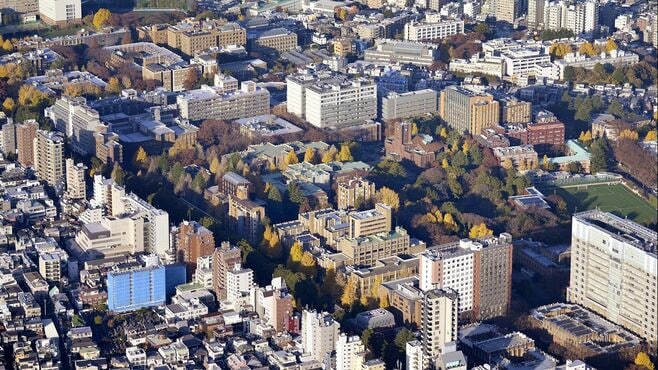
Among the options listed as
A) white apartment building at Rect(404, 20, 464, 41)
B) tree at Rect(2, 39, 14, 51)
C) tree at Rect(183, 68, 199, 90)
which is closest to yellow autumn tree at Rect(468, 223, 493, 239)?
tree at Rect(183, 68, 199, 90)

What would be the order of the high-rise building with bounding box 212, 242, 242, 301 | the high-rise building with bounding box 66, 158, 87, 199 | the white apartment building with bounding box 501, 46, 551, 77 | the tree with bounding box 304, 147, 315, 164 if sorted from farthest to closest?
the white apartment building with bounding box 501, 46, 551, 77 < the tree with bounding box 304, 147, 315, 164 < the high-rise building with bounding box 66, 158, 87, 199 < the high-rise building with bounding box 212, 242, 242, 301

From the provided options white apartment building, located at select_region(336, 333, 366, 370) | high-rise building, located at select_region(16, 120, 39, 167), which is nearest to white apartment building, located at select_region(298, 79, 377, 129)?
high-rise building, located at select_region(16, 120, 39, 167)

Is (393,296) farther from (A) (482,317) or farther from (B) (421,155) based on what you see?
(B) (421,155)

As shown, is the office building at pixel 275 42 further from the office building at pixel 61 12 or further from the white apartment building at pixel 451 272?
the white apartment building at pixel 451 272

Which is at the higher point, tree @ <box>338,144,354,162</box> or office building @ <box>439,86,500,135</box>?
office building @ <box>439,86,500,135</box>

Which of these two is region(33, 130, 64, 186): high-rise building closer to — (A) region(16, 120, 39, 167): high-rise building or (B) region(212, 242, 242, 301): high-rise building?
(A) region(16, 120, 39, 167): high-rise building

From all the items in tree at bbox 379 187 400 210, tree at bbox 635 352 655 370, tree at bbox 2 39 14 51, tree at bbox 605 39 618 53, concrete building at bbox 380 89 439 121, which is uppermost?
tree at bbox 605 39 618 53

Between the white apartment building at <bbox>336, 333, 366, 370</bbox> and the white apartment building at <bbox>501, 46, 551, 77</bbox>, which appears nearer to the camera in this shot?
the white apartment building at <bbox>336, 333, 366, 370</bbox>

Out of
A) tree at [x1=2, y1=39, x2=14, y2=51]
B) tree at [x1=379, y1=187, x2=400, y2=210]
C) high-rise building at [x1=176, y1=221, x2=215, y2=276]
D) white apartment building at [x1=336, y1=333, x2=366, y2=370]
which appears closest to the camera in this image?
white apartment building at [x1=336, y1=333, x2=366, y2=370]
